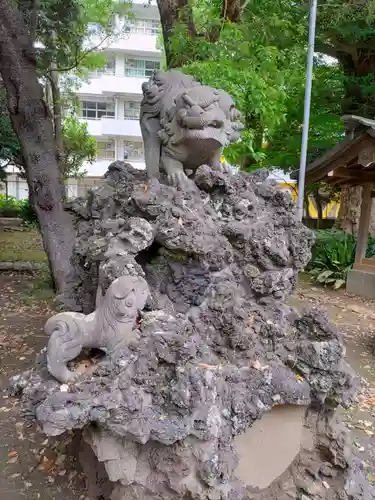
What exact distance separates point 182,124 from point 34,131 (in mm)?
3909

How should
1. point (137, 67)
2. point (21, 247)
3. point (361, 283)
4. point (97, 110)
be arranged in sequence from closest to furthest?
point (361, 283)
point (21, 247)
point (97, 110)
point (137, 67)

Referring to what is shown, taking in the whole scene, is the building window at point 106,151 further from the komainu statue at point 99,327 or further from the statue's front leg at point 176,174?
the komainu statue at point 99,327

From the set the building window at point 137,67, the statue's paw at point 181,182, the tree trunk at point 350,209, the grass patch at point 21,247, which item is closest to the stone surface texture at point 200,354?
the statue's paw at point 181,182

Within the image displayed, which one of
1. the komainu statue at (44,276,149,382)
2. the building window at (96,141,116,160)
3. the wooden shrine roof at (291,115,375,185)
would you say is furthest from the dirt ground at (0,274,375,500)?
the building window at (96,141,116,160)

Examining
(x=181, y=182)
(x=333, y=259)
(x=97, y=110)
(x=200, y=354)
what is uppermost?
(x=97, y=110)

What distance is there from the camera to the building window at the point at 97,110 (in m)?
25.3

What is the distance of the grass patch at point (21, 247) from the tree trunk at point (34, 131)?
162 inches

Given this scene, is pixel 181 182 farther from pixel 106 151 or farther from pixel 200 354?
pixel 106 151

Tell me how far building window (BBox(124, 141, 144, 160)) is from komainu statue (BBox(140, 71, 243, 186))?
2285cm

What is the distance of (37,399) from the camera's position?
6.42ft

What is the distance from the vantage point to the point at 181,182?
2.73 metres

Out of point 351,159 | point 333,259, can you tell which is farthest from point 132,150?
point 351,159

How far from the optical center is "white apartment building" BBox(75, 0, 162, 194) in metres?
24.5

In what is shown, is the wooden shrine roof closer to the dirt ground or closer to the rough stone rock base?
the rough stone rock base
